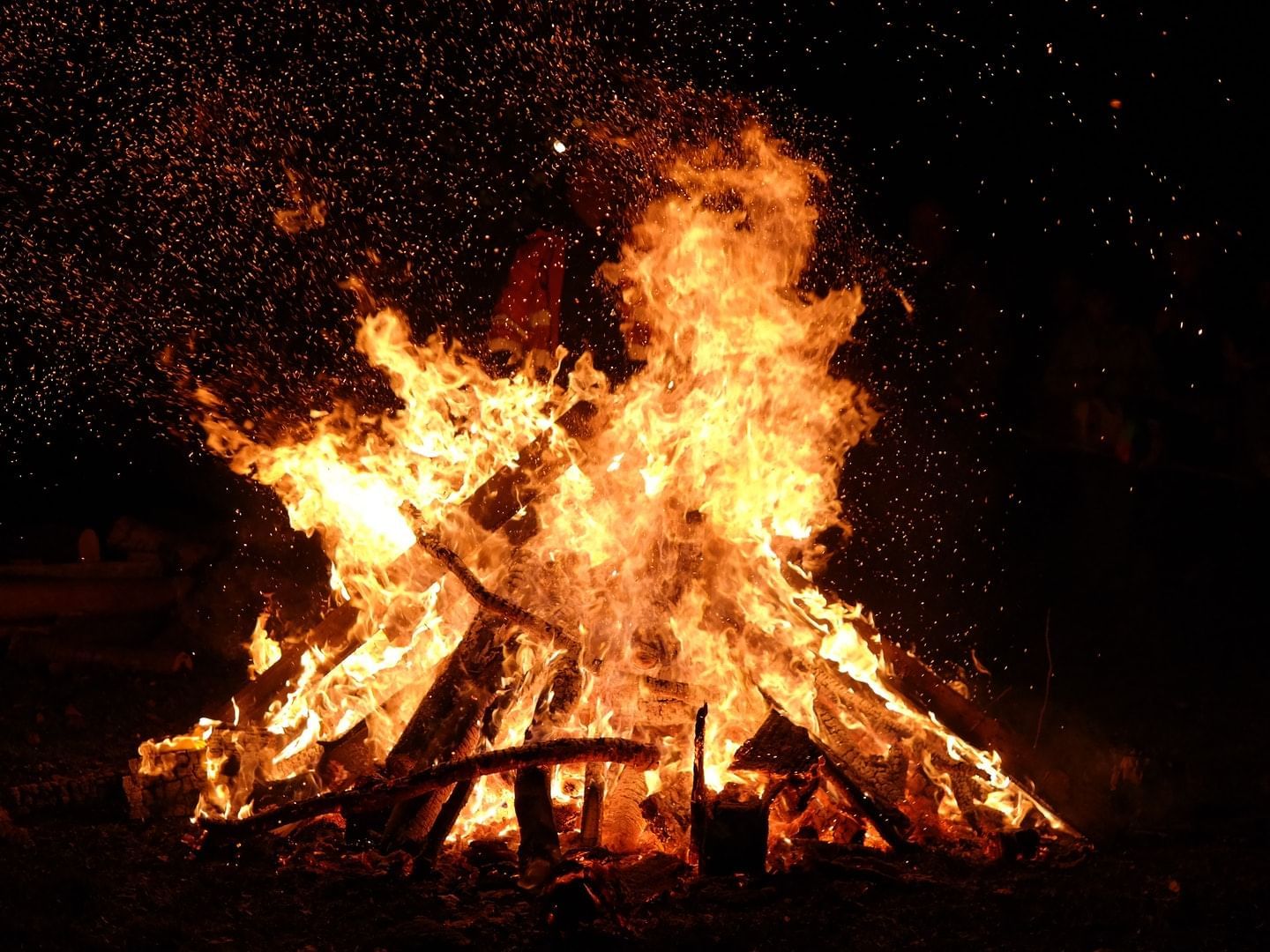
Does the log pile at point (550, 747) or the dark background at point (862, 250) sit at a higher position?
the dark background at point (862, 250)

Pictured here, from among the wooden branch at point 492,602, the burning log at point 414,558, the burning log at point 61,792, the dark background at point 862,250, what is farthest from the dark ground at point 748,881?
the wooden branch at point 492,602

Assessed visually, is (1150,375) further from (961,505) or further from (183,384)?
(183,384)

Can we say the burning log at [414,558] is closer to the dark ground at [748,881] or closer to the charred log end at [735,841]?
the dark ground at [748,881]

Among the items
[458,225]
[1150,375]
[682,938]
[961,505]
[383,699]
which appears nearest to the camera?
[682,938]

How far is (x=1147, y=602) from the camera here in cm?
750

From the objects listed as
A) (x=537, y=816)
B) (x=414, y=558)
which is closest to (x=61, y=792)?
(x=414, y=558)

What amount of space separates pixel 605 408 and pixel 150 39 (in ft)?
19.7

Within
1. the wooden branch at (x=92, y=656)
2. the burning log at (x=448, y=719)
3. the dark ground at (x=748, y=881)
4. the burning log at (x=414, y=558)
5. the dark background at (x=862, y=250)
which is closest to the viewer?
the dark ground at (x=748, y=881)

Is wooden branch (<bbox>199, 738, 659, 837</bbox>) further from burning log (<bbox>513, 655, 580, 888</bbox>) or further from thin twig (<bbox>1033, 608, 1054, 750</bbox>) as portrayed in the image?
thin twig (<bbox>1033, 608, 1054, 750</bbox>)

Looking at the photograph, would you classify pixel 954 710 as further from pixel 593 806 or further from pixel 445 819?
pixel 445 819

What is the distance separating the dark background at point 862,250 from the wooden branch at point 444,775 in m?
3.50

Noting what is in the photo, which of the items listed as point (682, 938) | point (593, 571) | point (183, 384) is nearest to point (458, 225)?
point (183, 384)

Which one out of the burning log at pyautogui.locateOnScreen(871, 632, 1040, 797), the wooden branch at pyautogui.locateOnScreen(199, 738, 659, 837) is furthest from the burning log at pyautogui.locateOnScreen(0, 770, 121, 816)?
the burning log at pyautogui.locateOnScreen(871, 632, 1040, 797)

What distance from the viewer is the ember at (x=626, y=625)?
425 cm
